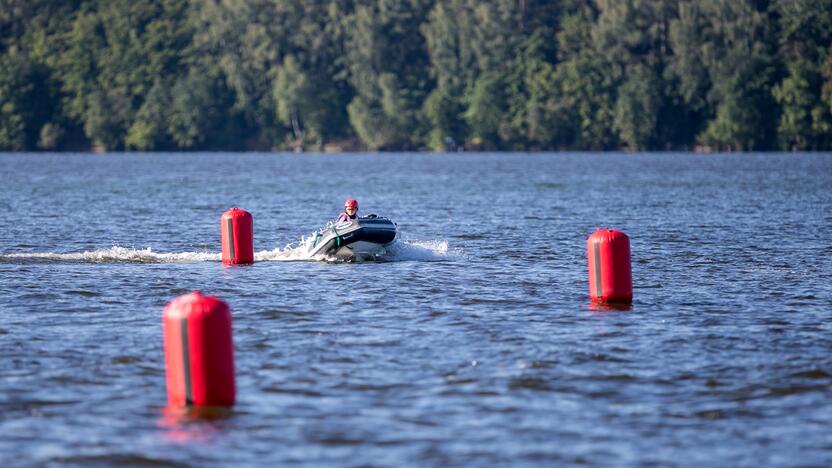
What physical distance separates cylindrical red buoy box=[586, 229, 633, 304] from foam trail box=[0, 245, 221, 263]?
11.5 metres

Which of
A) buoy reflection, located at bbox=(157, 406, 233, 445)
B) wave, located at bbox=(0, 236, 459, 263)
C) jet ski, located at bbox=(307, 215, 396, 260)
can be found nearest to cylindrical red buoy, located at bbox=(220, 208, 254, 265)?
wave, located at bbox=(0, 236, 459, 263)

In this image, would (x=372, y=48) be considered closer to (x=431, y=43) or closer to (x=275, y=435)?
(x=431, y=43)

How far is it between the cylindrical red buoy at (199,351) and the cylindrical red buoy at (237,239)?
15.5m

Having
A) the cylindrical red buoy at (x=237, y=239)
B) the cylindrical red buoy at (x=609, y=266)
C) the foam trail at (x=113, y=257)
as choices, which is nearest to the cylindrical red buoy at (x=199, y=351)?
the cylindrical red buoy at (x=609, y=266)

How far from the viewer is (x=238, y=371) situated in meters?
16.8

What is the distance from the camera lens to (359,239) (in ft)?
99.0

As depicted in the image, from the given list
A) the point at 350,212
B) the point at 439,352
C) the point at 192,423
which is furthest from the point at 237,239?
the point at 192,423

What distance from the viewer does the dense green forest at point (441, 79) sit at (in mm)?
144500

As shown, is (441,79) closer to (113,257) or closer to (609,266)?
(113,257)

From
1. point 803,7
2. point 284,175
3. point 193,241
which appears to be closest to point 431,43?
point 803,7

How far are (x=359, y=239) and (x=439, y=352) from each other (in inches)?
488

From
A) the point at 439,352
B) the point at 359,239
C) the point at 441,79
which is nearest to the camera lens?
the point at 439,352

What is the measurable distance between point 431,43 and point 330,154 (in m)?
18.3

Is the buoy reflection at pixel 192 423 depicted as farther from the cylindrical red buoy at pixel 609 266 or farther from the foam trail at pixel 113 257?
the foam trail at pixel 113 257
